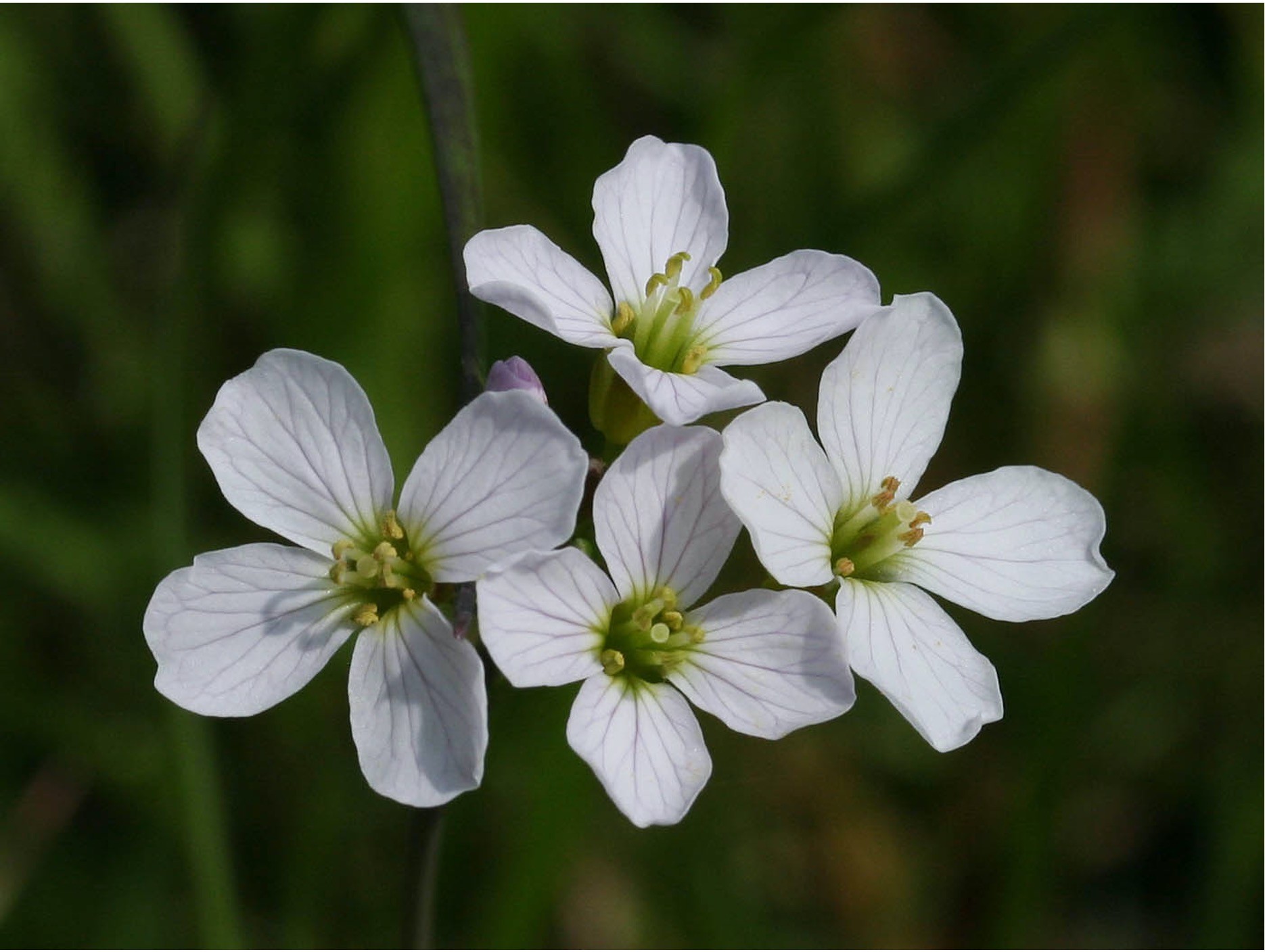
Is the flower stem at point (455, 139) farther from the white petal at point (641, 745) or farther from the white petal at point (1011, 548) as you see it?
the white petal at point (1011, 548)

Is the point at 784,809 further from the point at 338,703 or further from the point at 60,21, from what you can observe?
the point at 60,21

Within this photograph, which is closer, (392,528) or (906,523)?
(392,528)

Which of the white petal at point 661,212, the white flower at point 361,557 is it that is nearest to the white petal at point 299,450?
the white flower at point 361,557

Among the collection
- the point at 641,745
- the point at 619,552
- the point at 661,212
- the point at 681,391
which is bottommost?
the point at 641,745

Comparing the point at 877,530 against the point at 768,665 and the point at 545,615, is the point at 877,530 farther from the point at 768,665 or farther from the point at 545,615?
the point at 545,615

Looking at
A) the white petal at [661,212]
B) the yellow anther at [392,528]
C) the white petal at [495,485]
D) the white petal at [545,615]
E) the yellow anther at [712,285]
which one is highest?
the white petal at [661,212]

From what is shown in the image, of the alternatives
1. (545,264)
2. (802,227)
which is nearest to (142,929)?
(545,264)

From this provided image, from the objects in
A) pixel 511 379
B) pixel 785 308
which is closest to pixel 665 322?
pixel 785 308
